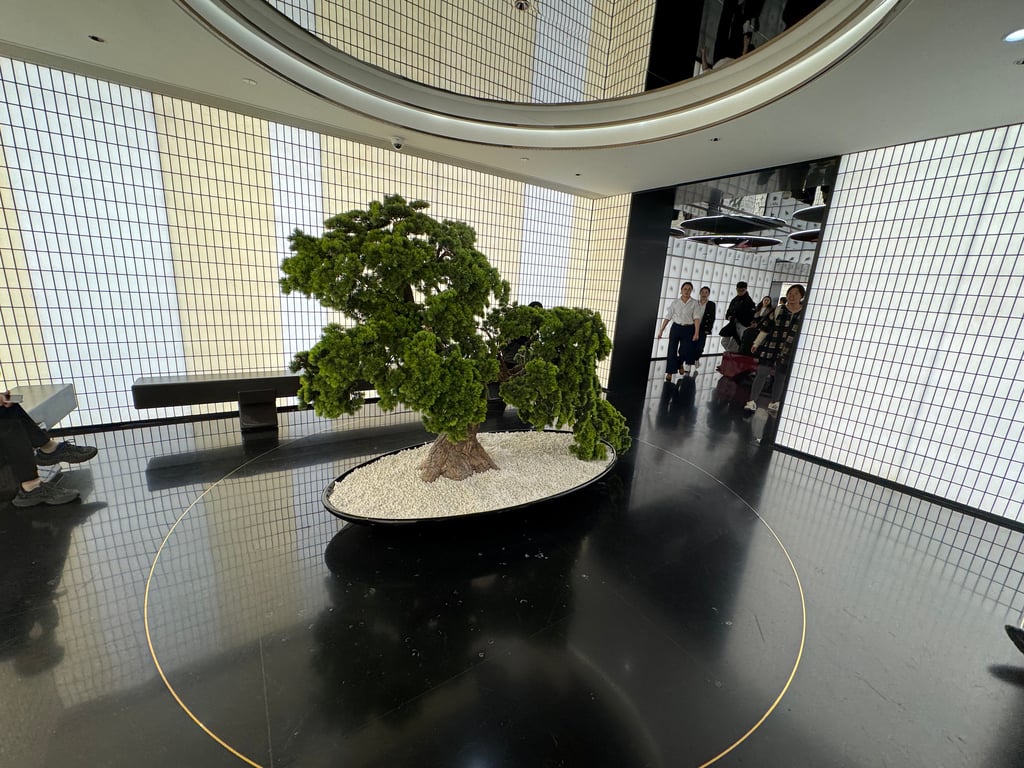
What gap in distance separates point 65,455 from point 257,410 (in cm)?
126

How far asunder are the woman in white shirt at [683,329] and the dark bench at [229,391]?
501 cm

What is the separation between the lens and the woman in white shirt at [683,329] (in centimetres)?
616

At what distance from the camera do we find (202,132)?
352cm

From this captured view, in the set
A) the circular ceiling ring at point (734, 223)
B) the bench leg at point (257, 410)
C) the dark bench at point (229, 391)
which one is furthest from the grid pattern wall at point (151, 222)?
the circular ceiling ring at point (734, 223)

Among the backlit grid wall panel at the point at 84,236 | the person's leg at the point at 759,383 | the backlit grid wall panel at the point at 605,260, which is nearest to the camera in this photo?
the backlit grid wall panel at the point at 84,236

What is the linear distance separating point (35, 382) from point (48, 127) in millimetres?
1989

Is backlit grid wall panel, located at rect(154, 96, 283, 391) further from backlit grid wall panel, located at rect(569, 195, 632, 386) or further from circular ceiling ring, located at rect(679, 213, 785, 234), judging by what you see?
circular ceiling ring, located at rect(679, 213, 785, 234)

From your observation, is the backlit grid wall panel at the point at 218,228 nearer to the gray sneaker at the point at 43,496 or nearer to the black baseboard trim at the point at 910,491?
the gray sneaker at the point at 43,496

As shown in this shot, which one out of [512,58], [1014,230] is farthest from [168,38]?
[1014,230]

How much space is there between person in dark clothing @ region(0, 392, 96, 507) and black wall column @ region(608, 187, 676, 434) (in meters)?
4.74

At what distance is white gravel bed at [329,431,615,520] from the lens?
2.30 meters

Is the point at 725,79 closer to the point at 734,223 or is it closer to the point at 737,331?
the point at 734,223

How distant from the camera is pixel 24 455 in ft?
8.13

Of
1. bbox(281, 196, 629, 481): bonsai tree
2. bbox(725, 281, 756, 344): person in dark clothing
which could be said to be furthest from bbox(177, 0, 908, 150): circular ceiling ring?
bbox(725, 281, 756, 344): person in dark clothing
